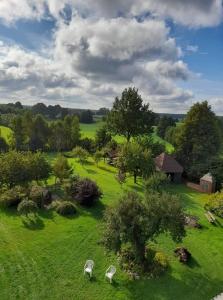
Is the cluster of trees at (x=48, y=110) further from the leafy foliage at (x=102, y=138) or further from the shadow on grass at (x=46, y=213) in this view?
the shadow on grass at (x=46, y=213)

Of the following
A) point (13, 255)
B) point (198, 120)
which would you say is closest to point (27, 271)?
point (13, 255)

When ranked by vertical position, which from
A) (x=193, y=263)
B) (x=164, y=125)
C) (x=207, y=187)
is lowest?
(x=193, y=263)

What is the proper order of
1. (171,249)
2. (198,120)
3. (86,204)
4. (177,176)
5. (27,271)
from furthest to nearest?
(198,120)
(177,176)
(86,204)
(171,249)
(27,271)

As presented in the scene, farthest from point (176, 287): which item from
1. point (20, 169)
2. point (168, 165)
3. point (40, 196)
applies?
point (168, 165)

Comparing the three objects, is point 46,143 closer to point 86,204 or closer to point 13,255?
point 86,204

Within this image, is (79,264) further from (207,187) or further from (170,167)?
(170,167)
